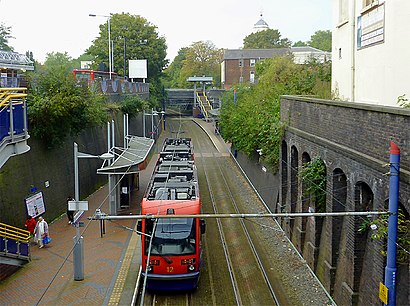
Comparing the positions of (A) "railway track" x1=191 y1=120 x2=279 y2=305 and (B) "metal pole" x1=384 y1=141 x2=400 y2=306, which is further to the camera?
(A) "railway track" x1=191 y1=120 x2=279 y2=305

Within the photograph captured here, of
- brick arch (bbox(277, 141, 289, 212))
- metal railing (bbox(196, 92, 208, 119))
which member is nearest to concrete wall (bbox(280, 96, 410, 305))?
brick arch (bbox(277, 141, 289, 212))

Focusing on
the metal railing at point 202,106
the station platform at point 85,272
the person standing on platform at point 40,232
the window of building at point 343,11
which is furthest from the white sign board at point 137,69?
the person standing on platform at point 40,232

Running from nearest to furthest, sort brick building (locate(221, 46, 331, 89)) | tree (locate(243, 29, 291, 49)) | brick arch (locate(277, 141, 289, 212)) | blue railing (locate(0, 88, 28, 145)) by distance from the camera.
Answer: blue railing (locate(0, 88, 28, 145)), brick arch (locate(277, 141, 289, 212)), brick building (locate(221, 46, 331, 89)), tree (locate(243, 29, 291, 49))

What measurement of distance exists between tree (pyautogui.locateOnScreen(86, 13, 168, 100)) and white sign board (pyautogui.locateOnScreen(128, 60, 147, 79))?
3272 millimetres

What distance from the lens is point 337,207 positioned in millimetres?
14711

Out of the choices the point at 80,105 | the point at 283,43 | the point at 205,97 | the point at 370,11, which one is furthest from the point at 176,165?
the point at 283,43

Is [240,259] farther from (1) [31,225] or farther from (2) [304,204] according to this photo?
(1) [31,225]

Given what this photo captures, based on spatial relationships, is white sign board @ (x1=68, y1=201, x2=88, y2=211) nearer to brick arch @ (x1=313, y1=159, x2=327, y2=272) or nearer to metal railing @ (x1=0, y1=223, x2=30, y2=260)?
metal railing @ (x1=0, y1=223, x2=30, y2=260)

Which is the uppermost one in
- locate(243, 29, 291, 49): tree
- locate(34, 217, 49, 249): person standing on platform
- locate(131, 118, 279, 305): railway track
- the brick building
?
locate(243, 29, 291, 49): tree

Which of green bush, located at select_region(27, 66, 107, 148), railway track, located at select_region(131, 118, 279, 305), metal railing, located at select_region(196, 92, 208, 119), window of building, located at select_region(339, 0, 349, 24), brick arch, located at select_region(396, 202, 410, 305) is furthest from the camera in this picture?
metal railing, located at select_region(196, 92, 208, 119)

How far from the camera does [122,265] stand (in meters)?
17.9

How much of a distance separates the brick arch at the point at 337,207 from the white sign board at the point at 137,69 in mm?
53595

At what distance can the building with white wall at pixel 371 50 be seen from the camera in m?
14.2

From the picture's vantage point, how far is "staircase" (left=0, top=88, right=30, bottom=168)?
13234 millimetres
